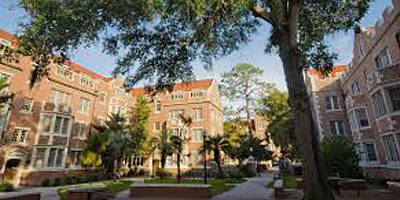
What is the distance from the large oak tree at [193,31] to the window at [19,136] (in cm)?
1659

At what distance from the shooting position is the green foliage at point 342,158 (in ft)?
56.3

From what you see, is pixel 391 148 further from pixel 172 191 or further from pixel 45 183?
pixel 45 183

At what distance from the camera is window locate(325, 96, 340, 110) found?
2631 centimetres

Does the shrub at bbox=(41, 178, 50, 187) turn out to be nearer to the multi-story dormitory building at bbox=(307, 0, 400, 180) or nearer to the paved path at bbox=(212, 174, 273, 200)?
the paved path at bbox=(212, 174, 273, 200)

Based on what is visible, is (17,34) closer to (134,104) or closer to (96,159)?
(96,159)

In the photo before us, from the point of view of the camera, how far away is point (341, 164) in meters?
17.3

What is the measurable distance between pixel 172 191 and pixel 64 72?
21768 mm

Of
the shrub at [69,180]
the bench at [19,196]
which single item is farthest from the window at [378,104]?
the shrub at [69,180]

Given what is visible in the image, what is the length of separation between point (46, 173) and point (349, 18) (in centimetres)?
2867

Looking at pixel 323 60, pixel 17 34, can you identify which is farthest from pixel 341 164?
pixel 17 34

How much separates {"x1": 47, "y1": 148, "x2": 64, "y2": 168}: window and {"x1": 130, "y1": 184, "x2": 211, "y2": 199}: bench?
15608mm

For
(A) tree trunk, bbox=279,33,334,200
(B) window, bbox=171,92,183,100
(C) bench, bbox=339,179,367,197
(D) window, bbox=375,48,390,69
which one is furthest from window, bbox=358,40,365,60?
(B) window, bbox=171,92,183,100

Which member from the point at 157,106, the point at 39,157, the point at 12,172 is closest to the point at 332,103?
the point at 157,106

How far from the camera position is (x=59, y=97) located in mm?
25922
